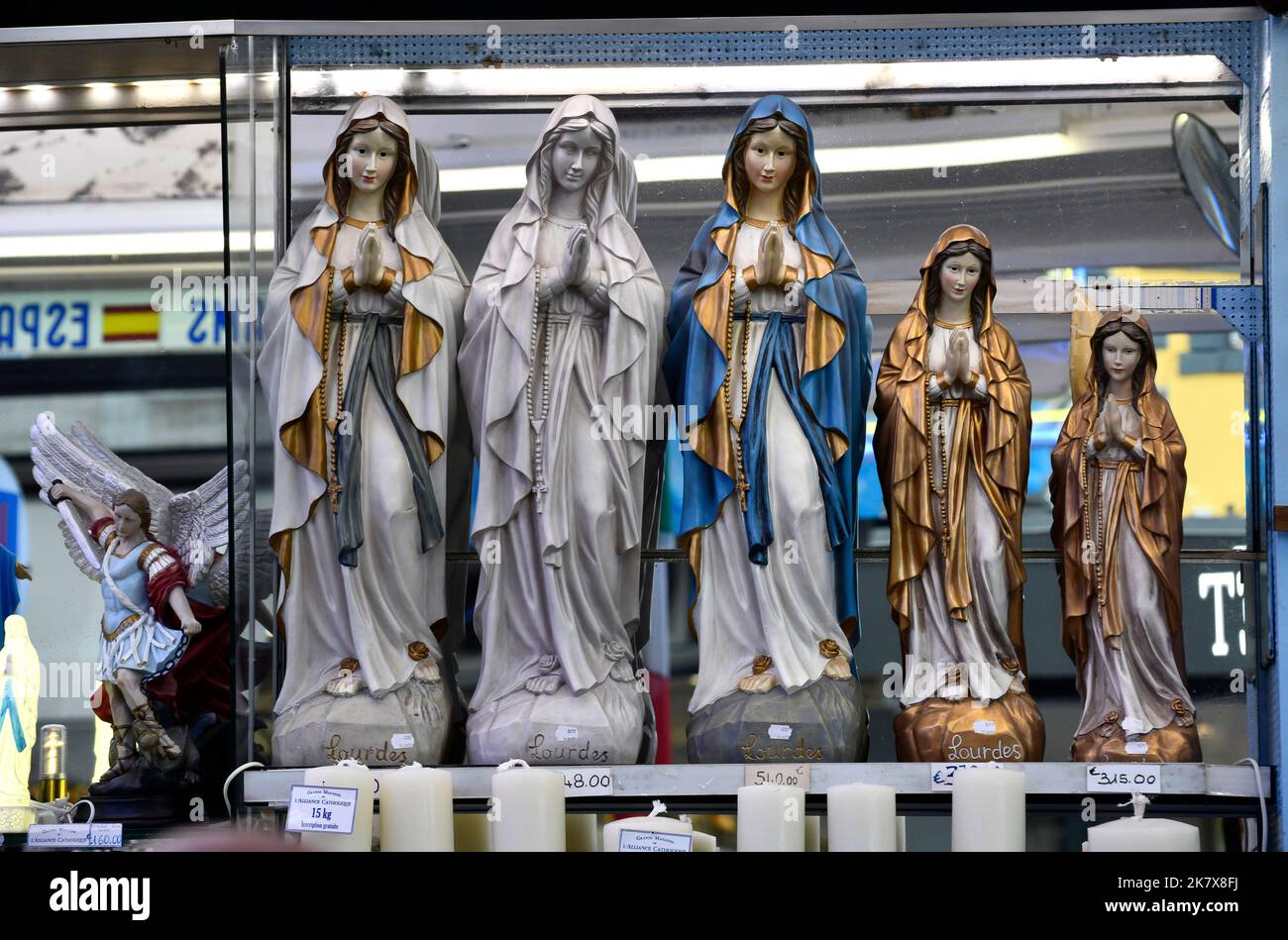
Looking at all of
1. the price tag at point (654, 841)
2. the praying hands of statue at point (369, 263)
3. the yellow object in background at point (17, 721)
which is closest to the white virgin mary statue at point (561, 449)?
the praying hands of statue at point (369, 263)

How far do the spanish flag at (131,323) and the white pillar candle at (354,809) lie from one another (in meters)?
2.39

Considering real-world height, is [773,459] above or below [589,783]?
above

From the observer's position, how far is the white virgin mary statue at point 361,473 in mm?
4582

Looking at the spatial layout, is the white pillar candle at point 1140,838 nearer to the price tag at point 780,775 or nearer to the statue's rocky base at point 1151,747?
the statue's rocky base at point 1151,747

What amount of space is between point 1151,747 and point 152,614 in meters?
2.49

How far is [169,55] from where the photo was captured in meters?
5.05

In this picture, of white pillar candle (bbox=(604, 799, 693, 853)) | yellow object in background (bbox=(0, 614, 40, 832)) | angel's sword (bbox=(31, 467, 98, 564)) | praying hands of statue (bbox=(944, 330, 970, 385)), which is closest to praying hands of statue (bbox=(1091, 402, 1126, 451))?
praying hands of statue (bbox=(944, 330, 970, 385))

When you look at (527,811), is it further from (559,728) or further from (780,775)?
(780,775)

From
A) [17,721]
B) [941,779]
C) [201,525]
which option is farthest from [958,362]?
[17,721]

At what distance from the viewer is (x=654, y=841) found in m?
3.80

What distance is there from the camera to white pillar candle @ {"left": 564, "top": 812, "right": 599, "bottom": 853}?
14.0 ft
